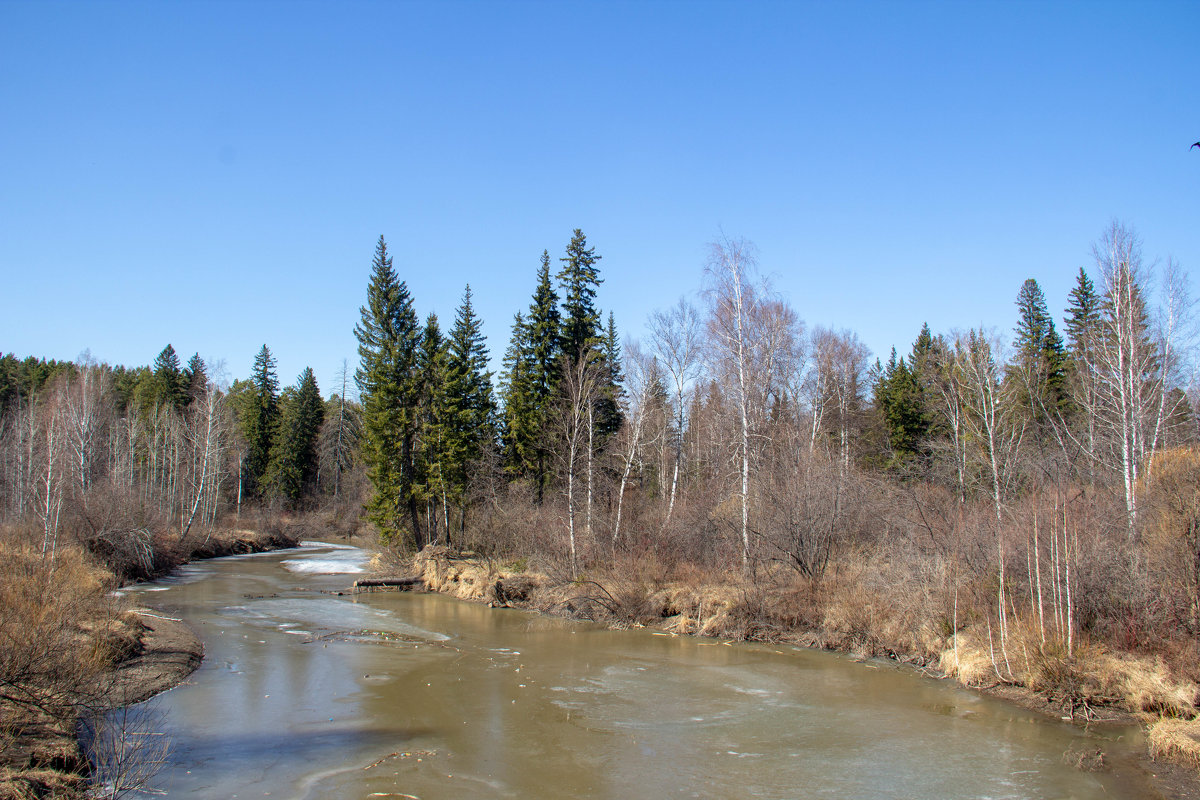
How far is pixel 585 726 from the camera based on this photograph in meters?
12.3

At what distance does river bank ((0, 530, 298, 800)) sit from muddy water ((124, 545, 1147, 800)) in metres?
0.84

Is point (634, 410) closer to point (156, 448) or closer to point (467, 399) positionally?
point (467, 399)

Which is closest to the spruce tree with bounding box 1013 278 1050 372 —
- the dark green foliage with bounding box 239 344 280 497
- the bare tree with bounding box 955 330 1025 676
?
the bare tree with bounding box 955 330 1025 676

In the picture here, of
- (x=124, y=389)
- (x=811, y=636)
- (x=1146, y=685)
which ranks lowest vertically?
(x=811, y=636)

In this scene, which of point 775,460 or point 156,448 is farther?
point 156,448

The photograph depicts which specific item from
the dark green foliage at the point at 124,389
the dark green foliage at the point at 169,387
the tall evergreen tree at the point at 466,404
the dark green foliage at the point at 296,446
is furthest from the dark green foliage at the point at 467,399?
the dark green foliage at the point at 124,389

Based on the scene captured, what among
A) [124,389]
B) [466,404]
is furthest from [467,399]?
[124,389]

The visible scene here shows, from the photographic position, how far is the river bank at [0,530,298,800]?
8.01 meters

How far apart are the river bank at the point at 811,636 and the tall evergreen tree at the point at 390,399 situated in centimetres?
286

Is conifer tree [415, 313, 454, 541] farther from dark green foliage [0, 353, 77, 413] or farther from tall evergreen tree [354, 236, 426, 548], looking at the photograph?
dark green foliage [0, 353, 77, 413]

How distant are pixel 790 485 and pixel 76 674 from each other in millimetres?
17849

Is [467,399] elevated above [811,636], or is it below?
above

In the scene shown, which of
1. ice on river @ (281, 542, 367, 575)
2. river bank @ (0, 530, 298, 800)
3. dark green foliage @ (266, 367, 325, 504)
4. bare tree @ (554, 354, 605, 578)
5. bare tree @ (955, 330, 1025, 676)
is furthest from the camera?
dark green foliage @ (266, 367, 325, 504)

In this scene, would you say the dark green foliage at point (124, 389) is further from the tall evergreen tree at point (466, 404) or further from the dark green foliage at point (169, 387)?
the tall evergreen tree at point (466, 404)
